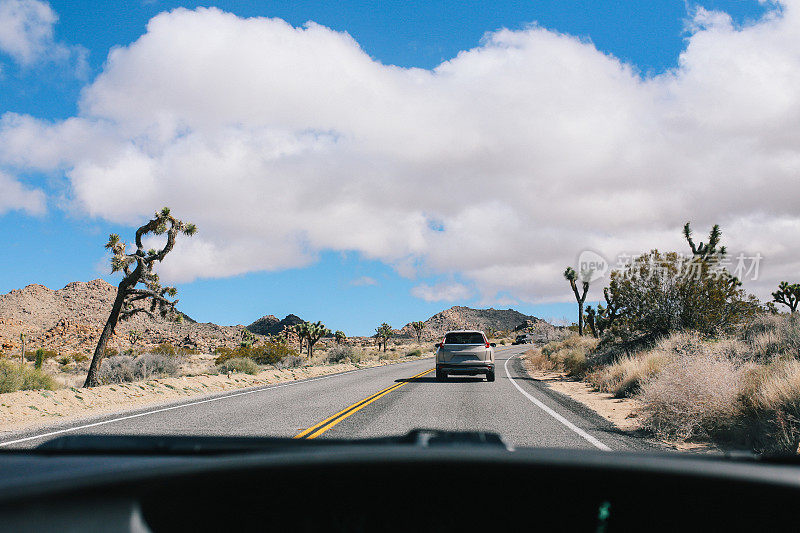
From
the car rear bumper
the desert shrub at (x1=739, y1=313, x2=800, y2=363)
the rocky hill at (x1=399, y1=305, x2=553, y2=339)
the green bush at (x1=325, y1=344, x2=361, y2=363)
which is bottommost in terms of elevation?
the green bush at (x1=325, y1=344, x2=361, y2=363)

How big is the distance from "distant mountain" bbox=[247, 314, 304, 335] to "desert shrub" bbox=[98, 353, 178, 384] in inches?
4758

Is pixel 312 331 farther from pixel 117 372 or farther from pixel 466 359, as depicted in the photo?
pixel 466 359

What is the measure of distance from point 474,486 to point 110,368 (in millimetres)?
30185

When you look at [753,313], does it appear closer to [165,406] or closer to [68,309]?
[165,406]

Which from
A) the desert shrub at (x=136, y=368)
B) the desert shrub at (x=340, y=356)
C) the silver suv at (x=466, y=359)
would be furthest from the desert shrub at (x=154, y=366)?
the desert shrub at (x=340, y=356)

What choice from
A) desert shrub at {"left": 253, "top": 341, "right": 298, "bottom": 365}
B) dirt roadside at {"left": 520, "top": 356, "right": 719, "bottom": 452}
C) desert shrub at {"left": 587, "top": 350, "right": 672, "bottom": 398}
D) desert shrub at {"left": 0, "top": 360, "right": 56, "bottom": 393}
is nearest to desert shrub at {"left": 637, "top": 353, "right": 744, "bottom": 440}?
dirt roadside at {"left": 520, "top": 356, "right": 719, "bottom": 452}

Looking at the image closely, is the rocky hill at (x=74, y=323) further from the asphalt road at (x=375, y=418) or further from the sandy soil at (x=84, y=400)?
the asphalt road at (x=375, y=418)

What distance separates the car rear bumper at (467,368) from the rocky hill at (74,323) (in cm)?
6409

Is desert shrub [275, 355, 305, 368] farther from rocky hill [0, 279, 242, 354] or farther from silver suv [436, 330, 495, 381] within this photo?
rocky hill [0, 279, 242, 354]

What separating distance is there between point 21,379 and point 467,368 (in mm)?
15528

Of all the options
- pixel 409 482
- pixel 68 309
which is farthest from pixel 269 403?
pixel 68 309

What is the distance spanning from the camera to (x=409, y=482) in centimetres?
143

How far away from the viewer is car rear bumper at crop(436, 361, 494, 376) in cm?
2116

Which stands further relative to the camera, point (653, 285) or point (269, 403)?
point (653, 285)
